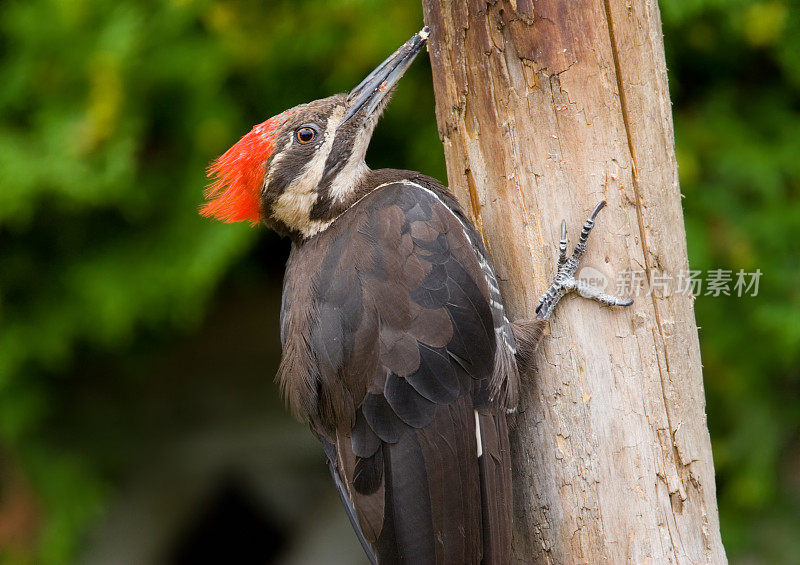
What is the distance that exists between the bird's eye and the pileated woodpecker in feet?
1.17

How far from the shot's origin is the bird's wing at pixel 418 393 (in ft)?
7.59

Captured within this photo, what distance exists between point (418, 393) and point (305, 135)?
97cm

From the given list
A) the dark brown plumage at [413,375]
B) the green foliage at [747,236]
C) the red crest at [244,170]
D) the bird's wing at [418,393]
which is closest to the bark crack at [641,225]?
the dark brown plumage at [413,375]

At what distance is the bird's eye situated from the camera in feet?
9.08

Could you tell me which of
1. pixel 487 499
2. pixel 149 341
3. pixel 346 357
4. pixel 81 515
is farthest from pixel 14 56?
pixel 487 499

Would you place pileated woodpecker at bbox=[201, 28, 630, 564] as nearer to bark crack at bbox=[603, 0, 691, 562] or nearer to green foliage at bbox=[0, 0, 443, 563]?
bark crack at bbox=[603, 0, 691, 562]

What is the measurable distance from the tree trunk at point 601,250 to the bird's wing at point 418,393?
16 cm

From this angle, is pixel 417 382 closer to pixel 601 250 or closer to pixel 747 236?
pixel 601 250

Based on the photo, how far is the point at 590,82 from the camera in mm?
2215

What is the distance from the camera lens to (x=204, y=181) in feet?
12.1

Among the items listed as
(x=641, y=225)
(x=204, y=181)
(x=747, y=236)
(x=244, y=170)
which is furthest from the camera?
(x=204, y=181)

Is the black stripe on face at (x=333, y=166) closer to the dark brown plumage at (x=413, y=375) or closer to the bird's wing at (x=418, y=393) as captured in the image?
the dark brown plumage at (x=413, y=375)

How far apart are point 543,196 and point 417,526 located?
3.19ft

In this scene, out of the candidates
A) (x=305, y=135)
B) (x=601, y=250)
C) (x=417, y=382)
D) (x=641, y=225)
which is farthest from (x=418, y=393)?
(x=305, y=135)
